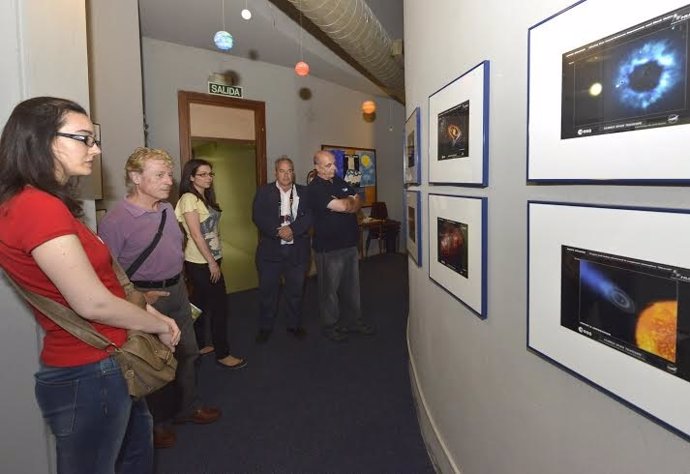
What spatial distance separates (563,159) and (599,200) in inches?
5.6

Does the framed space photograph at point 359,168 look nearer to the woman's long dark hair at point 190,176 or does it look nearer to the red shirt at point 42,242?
the woman's long dark hair at point 190,176

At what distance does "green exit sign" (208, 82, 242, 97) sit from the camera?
5.55 meters

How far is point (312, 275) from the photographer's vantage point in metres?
7.02

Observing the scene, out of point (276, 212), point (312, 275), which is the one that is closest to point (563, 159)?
point (276, 212)

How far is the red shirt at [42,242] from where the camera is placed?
3.92 ft

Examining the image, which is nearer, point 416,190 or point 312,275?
point 416,190

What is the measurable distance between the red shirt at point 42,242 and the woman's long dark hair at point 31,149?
41 millimetres

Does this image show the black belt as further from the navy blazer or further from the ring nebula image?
the ring nebula image

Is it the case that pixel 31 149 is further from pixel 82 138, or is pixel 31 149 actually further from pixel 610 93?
pixel 610 93

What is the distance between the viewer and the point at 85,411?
4.44 ft

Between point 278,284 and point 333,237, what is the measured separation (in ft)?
2.29

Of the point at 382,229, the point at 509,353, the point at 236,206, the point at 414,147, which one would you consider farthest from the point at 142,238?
the point at 382,229

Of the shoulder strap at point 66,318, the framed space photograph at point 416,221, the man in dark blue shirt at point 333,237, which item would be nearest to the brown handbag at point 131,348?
the shoulder strap at point 66,318

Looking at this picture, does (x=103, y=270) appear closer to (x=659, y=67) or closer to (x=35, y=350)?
(x=35, y=350)
